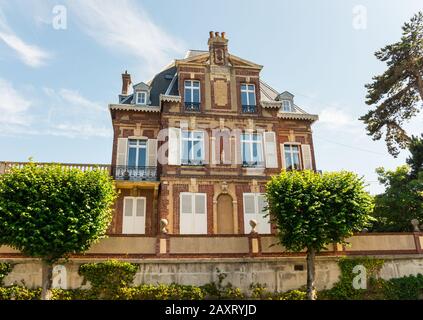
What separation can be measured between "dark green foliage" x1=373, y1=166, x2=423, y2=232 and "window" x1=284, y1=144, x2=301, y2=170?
200 inches

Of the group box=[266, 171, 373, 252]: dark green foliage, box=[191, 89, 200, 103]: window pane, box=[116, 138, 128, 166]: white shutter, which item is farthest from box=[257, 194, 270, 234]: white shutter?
box=[116, 138, 128, 166]: white shutter

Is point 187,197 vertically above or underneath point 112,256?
above

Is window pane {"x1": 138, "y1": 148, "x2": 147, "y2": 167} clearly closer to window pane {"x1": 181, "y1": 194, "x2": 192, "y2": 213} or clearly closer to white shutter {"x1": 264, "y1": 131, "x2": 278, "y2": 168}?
window pane {"x1": 181, "y1": 194, "x2": 192, "y2": 213}

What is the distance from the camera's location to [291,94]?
2412 centimetres

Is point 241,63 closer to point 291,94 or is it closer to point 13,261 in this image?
point 291,94

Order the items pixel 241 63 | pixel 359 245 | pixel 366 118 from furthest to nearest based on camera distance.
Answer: pixel 366 118 → pixel 241 63 → pixel 359 245

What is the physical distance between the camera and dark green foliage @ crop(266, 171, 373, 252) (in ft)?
47.2

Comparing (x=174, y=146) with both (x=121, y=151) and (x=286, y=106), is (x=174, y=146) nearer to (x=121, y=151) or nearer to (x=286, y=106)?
(x=121, y=151)

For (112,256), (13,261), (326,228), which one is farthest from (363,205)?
(13,261)

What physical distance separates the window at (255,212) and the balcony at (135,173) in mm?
5390

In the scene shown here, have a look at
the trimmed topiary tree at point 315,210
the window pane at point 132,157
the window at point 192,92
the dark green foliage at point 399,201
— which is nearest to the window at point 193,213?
the window pane at point 132,157
